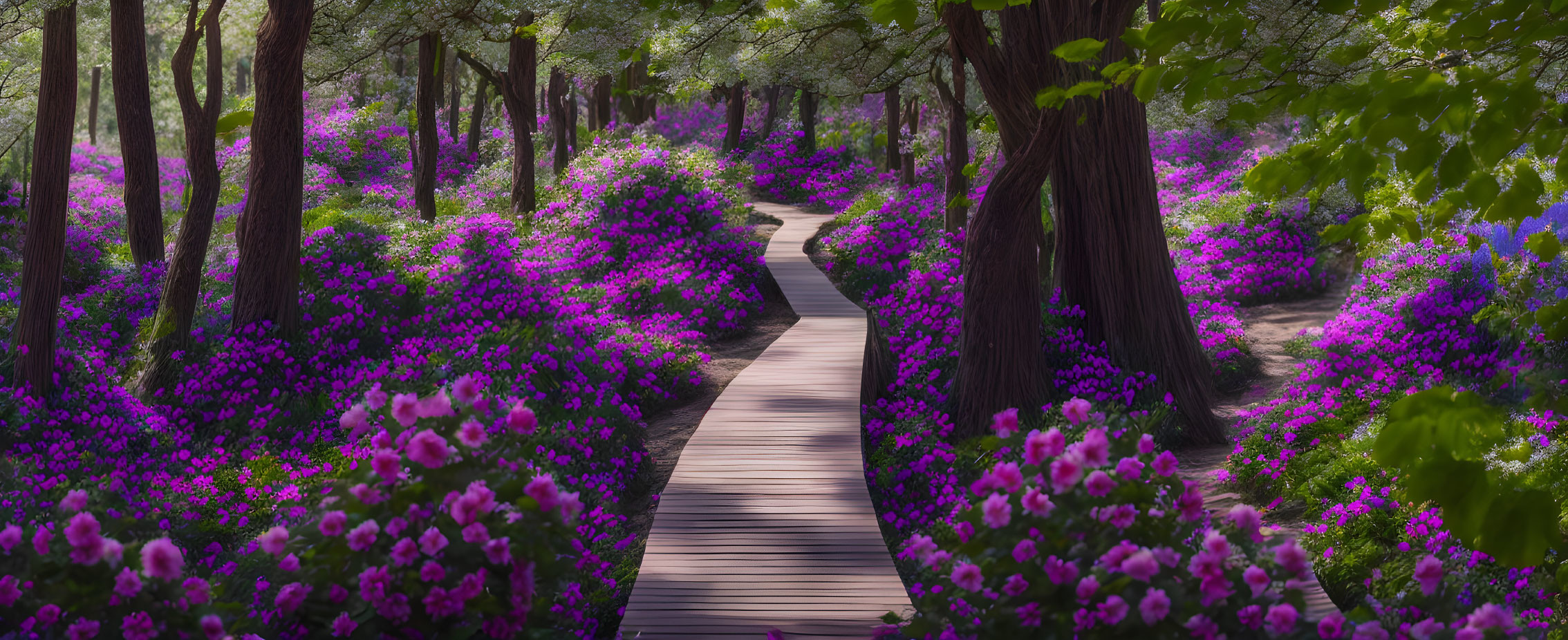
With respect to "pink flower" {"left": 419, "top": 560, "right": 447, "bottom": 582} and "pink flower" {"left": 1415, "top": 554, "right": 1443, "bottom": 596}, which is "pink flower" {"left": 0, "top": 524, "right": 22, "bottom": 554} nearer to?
"pink flower" {"left": 419, "top": 560, "right": 447, "bottom": 582}

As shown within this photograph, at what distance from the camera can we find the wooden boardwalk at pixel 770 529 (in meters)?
4.37

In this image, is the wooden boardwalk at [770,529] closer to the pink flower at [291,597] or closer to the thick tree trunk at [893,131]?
the pink flower at [291,597]

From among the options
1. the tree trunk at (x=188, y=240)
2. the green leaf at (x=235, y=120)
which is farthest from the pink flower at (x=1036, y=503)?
the green leaf at (x=235, y=120)

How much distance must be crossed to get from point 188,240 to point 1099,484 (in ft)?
26.8

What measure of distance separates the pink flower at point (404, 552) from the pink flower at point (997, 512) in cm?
162

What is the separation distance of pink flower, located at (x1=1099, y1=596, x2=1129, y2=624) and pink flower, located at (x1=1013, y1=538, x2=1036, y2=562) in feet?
0.87

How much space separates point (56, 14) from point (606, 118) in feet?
53.5

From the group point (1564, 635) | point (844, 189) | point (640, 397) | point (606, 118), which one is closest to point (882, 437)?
point (640, 397)

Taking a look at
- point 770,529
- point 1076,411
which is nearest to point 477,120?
point 770,529

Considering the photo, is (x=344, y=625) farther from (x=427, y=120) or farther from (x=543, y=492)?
(x=427, y=120)

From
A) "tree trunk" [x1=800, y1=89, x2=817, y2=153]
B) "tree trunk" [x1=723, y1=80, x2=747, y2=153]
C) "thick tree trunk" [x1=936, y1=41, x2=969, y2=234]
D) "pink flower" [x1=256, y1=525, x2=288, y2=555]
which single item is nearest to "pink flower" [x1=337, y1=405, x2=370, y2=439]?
"pink flower" [x1=256, y1=525, x2=288, y2=555]

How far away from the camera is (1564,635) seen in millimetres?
3611

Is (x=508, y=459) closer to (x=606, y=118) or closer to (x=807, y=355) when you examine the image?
(x=807, y=355)

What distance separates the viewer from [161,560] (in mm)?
2523
